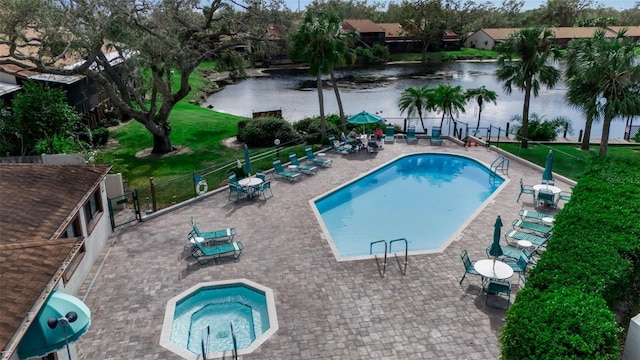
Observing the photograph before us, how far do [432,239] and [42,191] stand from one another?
43.0 feet

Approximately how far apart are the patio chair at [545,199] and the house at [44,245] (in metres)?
16.4

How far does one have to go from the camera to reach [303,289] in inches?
500

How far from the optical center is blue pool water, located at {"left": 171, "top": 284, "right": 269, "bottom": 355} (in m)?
10.9

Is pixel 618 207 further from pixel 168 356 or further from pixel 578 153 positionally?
pixel 578 153

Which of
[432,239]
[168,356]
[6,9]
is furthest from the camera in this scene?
[6,9]

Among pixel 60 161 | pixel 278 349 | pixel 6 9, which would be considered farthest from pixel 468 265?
pixel 6 9

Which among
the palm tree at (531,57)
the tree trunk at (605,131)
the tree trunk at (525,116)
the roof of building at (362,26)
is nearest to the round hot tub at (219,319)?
the tree trunk at (605,131)

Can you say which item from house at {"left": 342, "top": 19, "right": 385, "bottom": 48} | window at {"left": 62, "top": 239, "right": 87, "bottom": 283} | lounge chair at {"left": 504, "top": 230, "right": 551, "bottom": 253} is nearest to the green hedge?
lounge chair at {"left": 504, "top": 230, "right": 551, "bottom": 253}

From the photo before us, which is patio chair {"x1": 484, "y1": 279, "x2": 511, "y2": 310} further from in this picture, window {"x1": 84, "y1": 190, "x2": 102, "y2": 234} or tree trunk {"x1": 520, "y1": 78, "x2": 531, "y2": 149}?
tree trunk {"x1": 520, "y1": 78, "x2": 531, "y2": 149}

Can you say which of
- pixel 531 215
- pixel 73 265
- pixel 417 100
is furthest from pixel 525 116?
pixel 73 265

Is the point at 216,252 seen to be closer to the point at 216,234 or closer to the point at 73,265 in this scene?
the point at 216,234

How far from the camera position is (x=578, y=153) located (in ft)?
87.7

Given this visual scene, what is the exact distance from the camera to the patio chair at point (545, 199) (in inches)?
710

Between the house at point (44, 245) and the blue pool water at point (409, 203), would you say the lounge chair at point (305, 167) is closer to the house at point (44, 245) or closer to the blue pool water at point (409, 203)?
the blue pool water at point (409, 203)
